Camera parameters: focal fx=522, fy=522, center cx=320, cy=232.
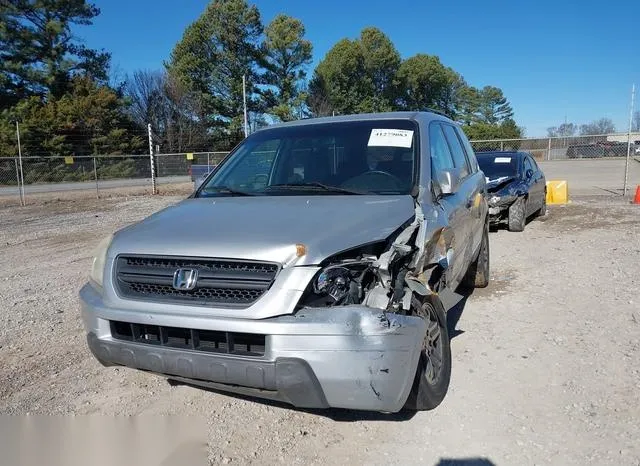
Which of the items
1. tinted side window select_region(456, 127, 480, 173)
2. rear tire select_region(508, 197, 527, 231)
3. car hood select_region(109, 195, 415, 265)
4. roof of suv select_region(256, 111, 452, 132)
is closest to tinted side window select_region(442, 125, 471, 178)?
tinted side window select_region(456, 127, 480, 173)

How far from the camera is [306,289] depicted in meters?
2.59

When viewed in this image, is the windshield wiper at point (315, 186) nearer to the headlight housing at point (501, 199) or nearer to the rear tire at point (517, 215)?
the headlight housing at point (501, 199)

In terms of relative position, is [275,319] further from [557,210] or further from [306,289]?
[557,210]

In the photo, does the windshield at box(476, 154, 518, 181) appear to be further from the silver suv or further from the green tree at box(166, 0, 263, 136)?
the green tree at box(166, 0, 263, 136)

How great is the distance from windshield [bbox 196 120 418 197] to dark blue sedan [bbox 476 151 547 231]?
638 cm

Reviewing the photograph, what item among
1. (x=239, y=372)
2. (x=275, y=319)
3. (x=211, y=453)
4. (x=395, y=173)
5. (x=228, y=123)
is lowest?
(x=211, y=453)

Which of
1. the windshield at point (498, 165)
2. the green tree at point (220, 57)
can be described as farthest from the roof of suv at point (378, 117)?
the green tree at point (220, 57)

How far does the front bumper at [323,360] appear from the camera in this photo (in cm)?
250

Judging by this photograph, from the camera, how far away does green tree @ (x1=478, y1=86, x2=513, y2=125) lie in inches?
3531

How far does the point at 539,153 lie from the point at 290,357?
39763 mm

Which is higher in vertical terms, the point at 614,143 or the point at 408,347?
the point at 614,143

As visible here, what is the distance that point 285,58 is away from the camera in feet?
168

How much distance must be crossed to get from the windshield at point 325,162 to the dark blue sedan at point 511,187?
6.38 m

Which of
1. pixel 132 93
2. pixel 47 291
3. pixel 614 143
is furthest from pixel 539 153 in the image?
pixel 47 291
